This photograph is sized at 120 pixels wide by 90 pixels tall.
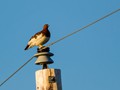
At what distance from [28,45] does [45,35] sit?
0.65 m

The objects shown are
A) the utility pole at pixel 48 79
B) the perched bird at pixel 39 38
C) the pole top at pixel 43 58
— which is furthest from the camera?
the perched bird at pixel 39 38

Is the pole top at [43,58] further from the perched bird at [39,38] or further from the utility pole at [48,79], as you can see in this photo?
the perched bird at [39,38]

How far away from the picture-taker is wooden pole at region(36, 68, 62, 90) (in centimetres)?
609

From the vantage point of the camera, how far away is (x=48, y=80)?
6133 mm

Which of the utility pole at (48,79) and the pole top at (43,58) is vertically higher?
the pole top at (43,58)

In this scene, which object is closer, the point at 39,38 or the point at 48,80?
the point at 48,80

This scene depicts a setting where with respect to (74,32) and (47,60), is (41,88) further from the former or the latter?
(74,32)

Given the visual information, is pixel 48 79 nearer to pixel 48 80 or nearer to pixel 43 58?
pixel 48 80

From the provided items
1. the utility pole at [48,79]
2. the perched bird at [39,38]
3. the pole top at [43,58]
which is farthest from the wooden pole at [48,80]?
the perched bird at [39,38]

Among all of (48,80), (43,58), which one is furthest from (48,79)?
(43,58)

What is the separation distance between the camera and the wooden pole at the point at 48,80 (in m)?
6.09

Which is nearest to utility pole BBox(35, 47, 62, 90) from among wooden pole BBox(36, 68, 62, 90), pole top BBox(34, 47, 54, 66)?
wooden pole BBox(36, 68, 62, 90)

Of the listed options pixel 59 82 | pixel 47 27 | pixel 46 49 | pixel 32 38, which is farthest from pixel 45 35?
pixel 59 82

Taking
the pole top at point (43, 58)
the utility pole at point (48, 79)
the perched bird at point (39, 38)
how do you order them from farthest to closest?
the perched bird at point (39, 38), the pole top at point (43, 58), the utility pole at point (48, 79)
